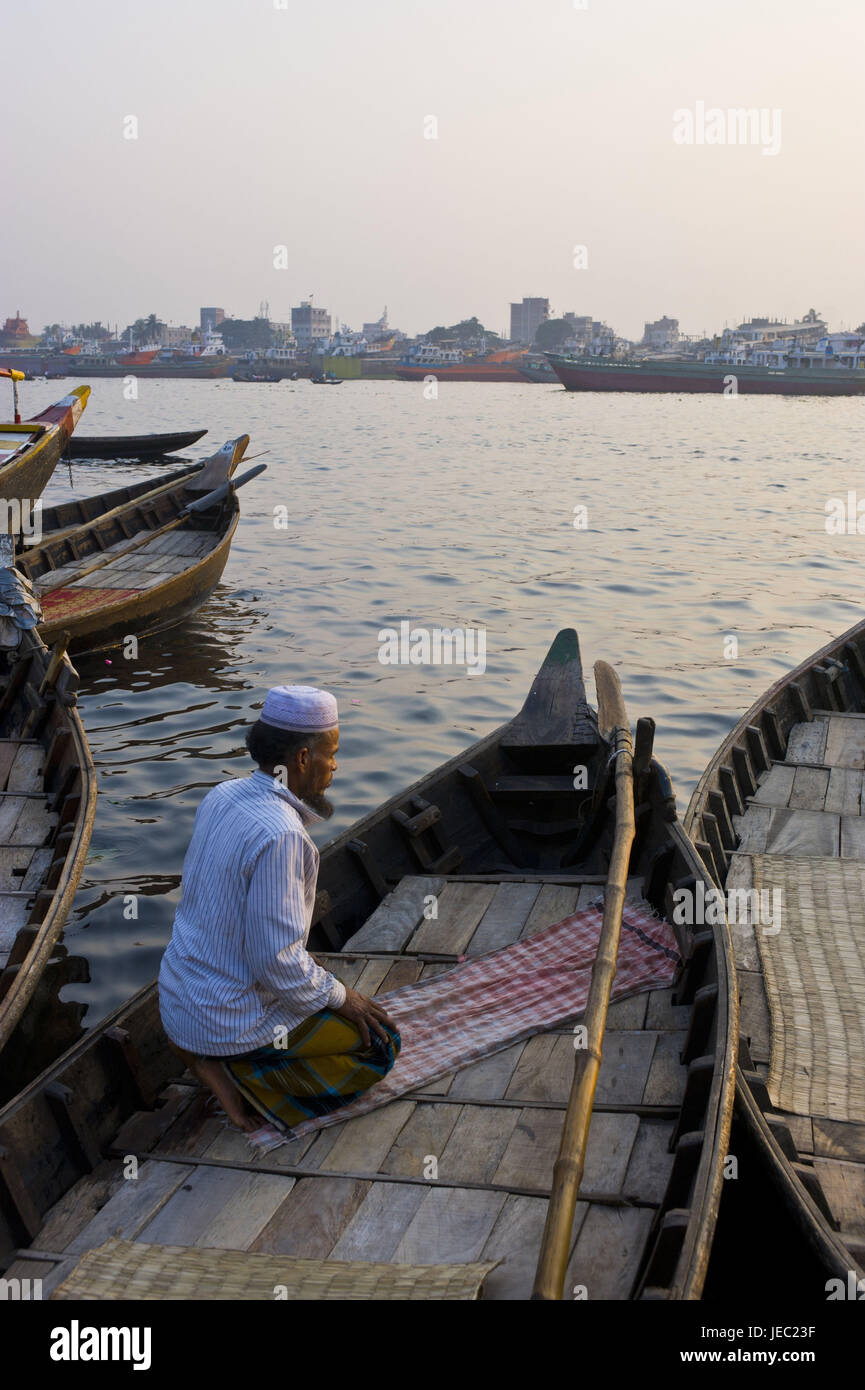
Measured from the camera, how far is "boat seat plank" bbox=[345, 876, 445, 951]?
536 cm

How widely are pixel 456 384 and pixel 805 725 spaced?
12907 centimetres

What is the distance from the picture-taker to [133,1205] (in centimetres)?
359

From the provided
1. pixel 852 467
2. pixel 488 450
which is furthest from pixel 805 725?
pixel 488 450

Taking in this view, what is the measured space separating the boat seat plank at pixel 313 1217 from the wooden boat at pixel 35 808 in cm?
154

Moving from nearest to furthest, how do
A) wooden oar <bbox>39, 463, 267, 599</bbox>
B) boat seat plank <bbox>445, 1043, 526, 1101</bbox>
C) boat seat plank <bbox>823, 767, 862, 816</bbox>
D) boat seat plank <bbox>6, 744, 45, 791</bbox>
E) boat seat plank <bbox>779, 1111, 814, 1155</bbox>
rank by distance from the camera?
boat seat plank <bbox>445, 1043, 526, 1101</bbox>, boat seat plank <bbox>779, 1111, 814, 1155</bbox>, boat seat plank <bbox>6, 744, 45, 791</bbox>, boat seat plank <bbox>823, 767, 862, 816</bbox>, wooden oar <bbox>39, 463, 267, 599</bbox>

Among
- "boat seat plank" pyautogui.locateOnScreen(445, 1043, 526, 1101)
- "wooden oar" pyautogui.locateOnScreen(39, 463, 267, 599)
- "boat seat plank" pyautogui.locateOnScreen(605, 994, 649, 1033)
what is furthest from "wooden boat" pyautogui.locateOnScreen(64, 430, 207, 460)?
"boat seat plank" pyautogui.locateOnScreen(445, 1043, 526, 1101)

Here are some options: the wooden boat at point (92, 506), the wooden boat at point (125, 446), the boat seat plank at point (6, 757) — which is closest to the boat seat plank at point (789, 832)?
the boat seat plank at point (6, 757)

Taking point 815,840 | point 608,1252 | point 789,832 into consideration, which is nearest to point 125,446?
point 789,832

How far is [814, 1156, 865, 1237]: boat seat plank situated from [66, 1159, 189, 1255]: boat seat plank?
2.28m

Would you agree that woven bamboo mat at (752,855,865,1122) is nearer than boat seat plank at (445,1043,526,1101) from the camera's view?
No

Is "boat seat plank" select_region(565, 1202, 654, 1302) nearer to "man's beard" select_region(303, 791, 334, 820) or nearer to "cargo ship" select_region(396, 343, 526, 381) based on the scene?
"man's beard" select_region(303, 791, 334, 820)

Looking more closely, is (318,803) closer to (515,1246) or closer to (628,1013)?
(515,1246)

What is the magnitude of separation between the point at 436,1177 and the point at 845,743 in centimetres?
589

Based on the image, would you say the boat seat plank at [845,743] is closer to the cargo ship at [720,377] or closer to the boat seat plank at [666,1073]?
the boat seat plank at [666,1073]
